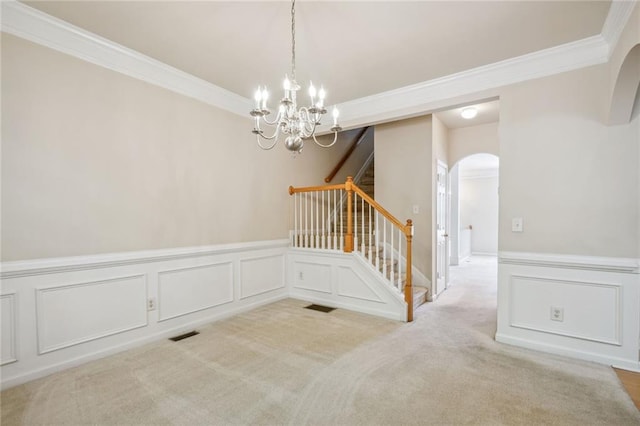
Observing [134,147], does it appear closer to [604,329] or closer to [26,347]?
[26,347]

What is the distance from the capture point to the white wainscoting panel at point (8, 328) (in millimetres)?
2182

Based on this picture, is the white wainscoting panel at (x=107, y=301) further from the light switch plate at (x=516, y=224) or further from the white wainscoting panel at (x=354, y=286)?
the light switch plate at (x=516, y=224)

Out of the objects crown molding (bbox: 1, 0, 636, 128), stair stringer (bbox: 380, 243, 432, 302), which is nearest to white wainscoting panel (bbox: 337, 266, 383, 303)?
stair stringer (bbox: 380, 243, 432, 302)

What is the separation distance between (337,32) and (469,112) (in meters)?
2.82

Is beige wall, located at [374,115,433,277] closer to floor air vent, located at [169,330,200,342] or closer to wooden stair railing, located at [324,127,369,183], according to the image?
wooden stair railing, located at [324,127,369,183]

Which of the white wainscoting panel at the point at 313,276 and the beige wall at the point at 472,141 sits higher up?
the beige wall at the point at 472,141

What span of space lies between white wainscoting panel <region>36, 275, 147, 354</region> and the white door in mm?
3969

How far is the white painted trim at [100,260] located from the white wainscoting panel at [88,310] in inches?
5.9

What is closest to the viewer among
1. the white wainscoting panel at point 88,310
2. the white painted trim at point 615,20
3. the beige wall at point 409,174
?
the white painted trim at point 615,20

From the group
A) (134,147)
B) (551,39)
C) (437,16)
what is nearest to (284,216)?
(134,147)

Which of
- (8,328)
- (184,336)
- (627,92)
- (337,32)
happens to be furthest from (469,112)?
(8,328)

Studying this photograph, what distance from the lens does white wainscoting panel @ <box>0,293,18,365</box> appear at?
2182 millimetres

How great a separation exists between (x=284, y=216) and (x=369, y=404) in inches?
118

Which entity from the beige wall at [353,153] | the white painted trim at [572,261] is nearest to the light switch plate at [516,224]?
the white painted trim at [572,261]
